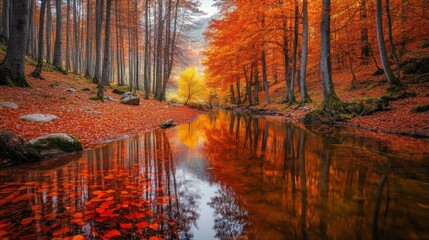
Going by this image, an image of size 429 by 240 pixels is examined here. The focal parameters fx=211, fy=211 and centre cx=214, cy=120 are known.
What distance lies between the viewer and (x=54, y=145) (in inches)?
216

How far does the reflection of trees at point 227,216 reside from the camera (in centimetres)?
243

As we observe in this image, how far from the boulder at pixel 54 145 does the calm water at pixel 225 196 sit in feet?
1.47

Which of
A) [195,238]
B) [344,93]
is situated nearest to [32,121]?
[195,238]

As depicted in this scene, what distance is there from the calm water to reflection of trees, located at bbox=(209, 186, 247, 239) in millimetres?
14

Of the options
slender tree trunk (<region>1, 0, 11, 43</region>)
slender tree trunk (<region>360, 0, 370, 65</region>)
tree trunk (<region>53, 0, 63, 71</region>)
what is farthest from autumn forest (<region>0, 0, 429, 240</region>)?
slender tree trunk (<region>1, 0, 11, 43</region>)

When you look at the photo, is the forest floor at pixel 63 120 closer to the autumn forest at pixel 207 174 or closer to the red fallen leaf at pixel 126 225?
the autumn forest at pixel 207 174

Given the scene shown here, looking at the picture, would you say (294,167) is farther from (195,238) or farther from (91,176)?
(91,176)

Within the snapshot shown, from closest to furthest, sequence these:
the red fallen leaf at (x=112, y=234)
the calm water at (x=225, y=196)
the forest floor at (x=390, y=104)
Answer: the red fallen leaf at (x=112, y=234), the calm water at (x=225, y=196), the forest floor at (x=390, y=104)

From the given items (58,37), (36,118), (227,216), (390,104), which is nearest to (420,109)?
(390,104)

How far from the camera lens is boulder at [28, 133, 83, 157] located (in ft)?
17.2

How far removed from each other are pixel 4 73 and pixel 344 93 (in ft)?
64.3

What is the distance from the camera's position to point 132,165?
4875mm

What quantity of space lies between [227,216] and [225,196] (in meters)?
0.59

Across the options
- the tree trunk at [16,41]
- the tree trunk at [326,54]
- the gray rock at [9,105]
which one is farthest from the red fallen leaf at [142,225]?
the tree trunk at [16,41]
